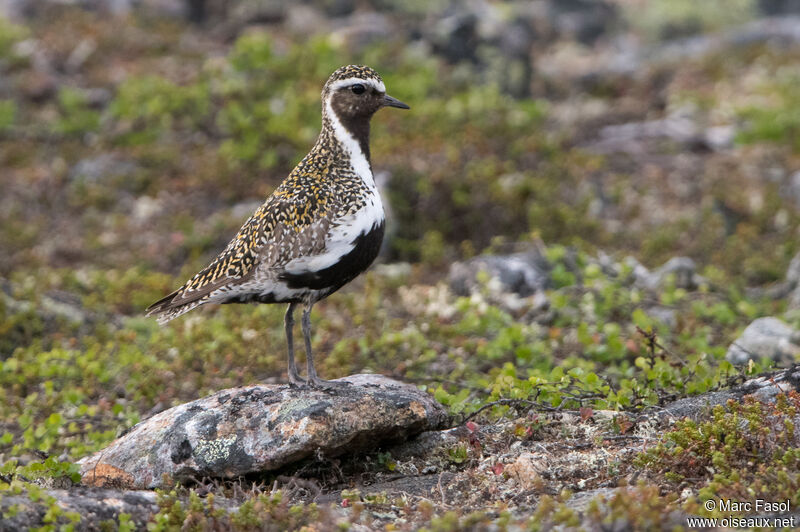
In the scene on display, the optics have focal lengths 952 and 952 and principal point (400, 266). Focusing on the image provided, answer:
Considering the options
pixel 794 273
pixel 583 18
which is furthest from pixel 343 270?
pixel 583 18

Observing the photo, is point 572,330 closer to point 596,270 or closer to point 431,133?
point 596,270

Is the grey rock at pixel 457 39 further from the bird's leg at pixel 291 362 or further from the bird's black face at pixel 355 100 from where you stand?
the bird's leg at pixel 291 362

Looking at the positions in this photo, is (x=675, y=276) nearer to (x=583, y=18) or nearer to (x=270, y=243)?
(x=270, y=243)

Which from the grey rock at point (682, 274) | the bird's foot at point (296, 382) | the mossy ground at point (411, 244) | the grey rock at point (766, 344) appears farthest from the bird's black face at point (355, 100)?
the grey rock at point (682, 274)

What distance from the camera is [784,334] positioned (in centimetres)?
888

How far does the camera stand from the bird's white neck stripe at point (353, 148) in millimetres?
7418

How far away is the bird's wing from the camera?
6941 millimetres

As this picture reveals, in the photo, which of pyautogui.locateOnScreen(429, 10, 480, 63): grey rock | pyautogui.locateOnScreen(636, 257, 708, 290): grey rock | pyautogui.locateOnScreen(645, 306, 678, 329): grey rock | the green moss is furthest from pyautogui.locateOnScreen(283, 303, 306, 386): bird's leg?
pyautogui.locateOnScreen(429, 10, 480, 63): grey rock

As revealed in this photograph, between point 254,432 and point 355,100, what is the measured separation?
2.81 meters

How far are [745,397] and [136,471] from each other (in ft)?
13.4

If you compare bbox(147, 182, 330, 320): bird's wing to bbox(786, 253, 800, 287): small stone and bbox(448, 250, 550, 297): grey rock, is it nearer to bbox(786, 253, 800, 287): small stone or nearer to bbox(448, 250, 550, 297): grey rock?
bbox(448, 250, 550, 297): grey rock

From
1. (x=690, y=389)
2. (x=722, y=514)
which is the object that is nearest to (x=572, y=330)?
(x=690, y=389)

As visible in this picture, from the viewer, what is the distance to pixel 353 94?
7641 mm

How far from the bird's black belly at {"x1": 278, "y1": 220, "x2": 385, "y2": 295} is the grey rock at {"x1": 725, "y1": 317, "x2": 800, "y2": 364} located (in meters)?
3.54
